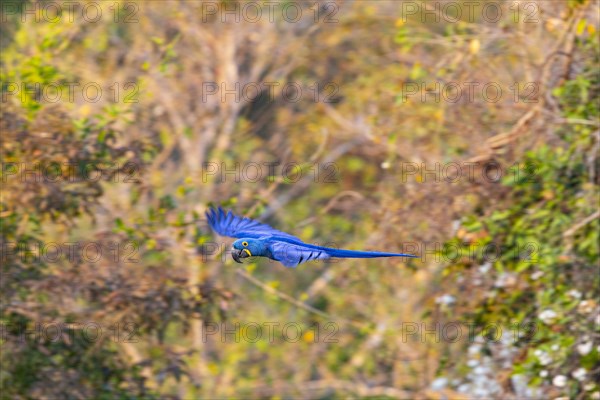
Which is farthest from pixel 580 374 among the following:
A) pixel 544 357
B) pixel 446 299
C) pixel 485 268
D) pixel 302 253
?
pixel 302 253

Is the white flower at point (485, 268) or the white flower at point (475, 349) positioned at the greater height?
the white flower at point (485, 268)

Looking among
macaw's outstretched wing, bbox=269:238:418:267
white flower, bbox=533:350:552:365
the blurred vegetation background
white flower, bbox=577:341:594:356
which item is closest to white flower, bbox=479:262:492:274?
the blurred vegetation background

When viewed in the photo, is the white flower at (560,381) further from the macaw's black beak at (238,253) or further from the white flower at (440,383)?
the macaw's black beak at (238,253)

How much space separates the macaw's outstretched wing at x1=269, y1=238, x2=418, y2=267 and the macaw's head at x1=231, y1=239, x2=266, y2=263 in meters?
0.08

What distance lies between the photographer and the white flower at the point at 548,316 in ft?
21.1

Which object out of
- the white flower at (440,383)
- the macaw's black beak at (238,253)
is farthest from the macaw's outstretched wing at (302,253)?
the white flower at (440,383)

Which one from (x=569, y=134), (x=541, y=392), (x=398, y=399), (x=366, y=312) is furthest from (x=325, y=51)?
(x=541, y=392)

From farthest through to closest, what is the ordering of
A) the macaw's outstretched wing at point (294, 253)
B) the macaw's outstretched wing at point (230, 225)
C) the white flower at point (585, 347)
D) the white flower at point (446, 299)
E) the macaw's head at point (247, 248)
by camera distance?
the white flower at point (446, 299), the white flower at point (585, 347), the macaw's outstretched wing at point (230, 225), the macaw's head at point (247, 248), the macaw's outstretched wing at point (294, 253)

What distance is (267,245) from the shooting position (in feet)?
19.0

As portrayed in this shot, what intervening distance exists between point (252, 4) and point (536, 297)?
Result: 5.52 meters

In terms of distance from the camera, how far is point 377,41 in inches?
452

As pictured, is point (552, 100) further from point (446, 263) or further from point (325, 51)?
point (325, 51)

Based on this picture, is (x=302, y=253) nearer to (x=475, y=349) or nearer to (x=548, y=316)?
(x=548, y=316)

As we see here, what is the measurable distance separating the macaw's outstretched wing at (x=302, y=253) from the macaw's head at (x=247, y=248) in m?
0.08
